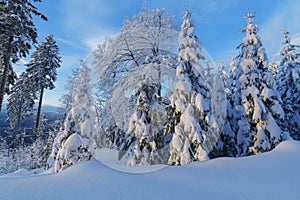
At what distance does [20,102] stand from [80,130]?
65.9 feet

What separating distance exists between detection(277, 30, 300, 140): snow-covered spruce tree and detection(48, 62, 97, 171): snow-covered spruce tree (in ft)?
44.4

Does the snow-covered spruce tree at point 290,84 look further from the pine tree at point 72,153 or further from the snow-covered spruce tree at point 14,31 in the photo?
the snow-covered spruce tree at point 14,31

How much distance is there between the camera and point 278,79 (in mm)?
16266

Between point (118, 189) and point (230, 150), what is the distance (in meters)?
9.71

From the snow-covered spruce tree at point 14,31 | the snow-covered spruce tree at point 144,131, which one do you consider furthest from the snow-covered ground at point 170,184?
the snow-covered spruce tree at point 14,31

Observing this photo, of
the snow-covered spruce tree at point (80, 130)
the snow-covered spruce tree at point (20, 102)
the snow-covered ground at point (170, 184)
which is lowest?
the snow-covered ground at point (170, 184)

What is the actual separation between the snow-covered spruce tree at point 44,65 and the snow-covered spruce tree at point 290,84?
2083cm

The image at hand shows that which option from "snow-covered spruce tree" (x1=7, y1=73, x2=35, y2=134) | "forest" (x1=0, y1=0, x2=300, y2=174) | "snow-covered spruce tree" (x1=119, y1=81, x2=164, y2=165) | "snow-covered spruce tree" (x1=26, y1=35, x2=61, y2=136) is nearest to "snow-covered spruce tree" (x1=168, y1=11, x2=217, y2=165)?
"forest" (x1=0, y1=0, x2=300, y2=174)

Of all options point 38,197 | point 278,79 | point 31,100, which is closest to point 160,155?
point 38,197

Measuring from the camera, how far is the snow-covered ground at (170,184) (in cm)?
263

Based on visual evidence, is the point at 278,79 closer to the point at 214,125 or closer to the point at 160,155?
the point at 214,125

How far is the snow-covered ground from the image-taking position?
263 centimetres

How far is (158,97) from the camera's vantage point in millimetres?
8547

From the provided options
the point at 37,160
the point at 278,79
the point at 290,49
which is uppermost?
the point at 290,49
